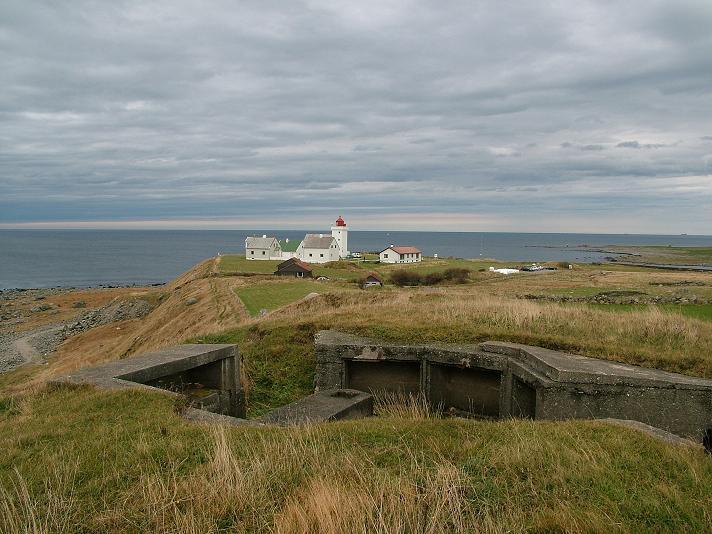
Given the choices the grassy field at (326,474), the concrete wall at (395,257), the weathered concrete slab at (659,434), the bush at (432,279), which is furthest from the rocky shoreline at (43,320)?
the concrete wall at (395,257)

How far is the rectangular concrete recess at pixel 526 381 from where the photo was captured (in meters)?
7.53

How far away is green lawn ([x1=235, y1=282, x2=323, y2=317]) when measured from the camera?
25.5 m

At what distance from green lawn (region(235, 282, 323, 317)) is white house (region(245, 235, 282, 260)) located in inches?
1512

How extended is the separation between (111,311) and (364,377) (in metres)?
42.0

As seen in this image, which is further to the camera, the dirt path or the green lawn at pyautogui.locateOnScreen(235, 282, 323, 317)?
the dirt path

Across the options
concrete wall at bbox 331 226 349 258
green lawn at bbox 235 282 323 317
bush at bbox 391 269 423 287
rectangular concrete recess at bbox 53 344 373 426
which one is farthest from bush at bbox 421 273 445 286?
rectangular concrete recess at bbox 53 344 373 426

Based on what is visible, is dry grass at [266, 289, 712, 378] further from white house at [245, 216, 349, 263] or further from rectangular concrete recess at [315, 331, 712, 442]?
white house at [245, 216, 349, 263]

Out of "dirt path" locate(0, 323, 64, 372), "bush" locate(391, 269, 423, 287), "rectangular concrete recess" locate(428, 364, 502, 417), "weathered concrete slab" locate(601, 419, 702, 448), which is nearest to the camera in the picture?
"weathered concrete slab" locate(601, 419, 702, 448)

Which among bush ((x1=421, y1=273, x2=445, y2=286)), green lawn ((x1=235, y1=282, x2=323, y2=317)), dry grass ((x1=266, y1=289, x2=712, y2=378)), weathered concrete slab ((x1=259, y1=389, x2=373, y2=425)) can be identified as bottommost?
bush ((x1=421, y1=273, x2=445, y2=286))

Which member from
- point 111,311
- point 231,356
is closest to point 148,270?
point 111,311

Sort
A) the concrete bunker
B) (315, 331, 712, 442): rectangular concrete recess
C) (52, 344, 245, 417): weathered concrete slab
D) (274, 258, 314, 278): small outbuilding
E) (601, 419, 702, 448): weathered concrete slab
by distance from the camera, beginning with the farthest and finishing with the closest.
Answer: (274, 258, 314, 278): small outbuilding < the concrete bunker < (52, 344, 245, 417): weathered concrete slab < (315, 331, 712, 442): rectangular concrete recess < (601, 419, 702, 448): weathered concrete slab

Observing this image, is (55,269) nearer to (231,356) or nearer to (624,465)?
(231,356)

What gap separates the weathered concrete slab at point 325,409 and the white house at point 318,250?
2668 inches

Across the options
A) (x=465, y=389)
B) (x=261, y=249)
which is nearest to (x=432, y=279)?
(x=261, y=249)
